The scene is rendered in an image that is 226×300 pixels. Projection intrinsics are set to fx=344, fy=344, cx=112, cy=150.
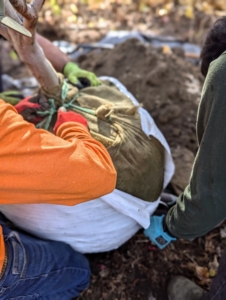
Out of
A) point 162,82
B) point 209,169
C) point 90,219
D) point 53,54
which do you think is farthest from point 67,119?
point 162,82

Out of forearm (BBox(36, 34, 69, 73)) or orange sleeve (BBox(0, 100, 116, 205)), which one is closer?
orange sleeve (BBox(0, 100, 116, 205))

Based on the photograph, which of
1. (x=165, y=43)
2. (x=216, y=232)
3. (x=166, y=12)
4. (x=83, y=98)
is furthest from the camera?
(x=166, y=12)

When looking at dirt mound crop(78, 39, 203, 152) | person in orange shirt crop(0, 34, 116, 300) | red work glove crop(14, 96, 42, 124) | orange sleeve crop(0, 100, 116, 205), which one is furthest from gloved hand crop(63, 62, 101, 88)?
orange sleeve crop(0, 100, 116, 205)

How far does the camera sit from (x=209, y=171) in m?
1.21

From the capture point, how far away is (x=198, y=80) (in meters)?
2.49

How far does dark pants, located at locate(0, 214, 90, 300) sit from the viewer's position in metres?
1.30

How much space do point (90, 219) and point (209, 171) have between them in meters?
0.57

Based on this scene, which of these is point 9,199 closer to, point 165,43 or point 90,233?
point 90,233

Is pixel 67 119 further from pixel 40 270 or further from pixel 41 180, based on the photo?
pixel 40 270

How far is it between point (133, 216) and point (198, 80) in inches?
53.8

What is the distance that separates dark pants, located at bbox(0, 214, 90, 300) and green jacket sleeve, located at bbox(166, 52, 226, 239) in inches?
19.3

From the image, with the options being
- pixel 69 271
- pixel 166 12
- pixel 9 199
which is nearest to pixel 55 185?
pixel 9 199

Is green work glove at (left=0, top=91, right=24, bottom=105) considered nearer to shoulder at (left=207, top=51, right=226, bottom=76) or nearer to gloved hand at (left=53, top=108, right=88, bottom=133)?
gloved hand at (left=53, top=108, right=88, bottom=133)

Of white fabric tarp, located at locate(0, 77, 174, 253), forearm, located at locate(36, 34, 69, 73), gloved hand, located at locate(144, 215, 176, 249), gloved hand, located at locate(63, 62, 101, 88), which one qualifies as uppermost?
forearm, located at locate(36, 34, 69, 73)
